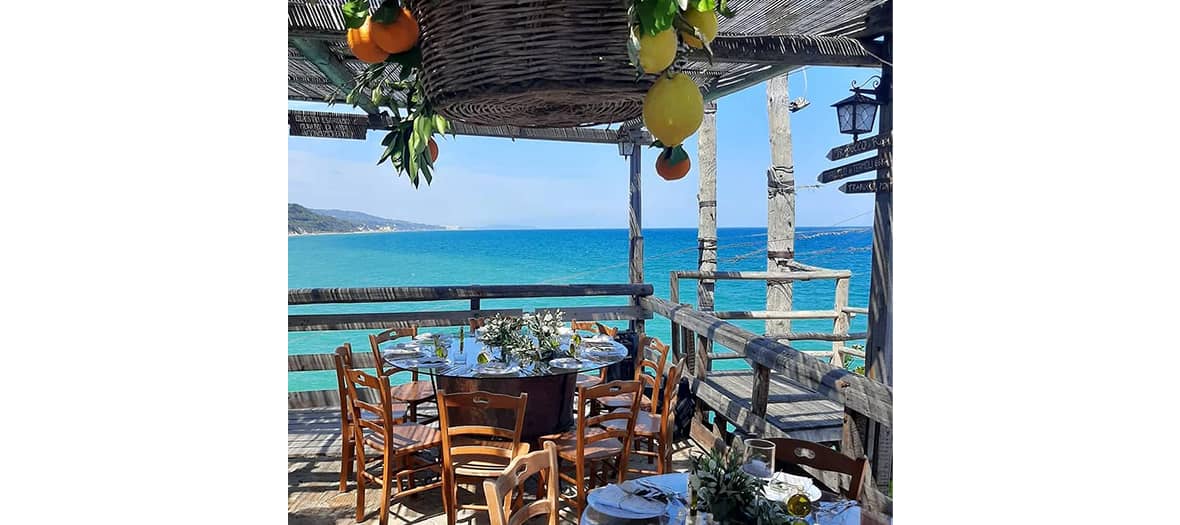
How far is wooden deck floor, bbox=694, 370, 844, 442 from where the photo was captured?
10.5 feet

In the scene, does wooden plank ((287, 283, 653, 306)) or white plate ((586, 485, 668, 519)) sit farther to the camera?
wooden plank ((287, 283, 653, 306))

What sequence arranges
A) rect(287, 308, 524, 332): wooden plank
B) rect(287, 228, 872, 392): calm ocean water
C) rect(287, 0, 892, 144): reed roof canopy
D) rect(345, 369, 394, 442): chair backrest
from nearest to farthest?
rect(287, 0, 892, 144): reed roof canopy < rect(345, 369, 394, 442): chair backrest < rect(287, 308, 524, 332): wooden plank < rect(287, 228, 872, 392): calm ocean water

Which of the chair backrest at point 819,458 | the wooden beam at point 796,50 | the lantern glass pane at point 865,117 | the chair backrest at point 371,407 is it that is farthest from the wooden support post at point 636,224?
the wooden beam at point 796,50

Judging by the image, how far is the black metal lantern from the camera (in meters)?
3.46

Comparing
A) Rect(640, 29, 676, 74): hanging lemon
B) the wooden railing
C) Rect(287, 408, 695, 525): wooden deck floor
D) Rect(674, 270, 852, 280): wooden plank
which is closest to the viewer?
Rect(640, 29, 676, 74): hanging lemon

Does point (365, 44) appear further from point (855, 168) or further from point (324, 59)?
point (855, 168)

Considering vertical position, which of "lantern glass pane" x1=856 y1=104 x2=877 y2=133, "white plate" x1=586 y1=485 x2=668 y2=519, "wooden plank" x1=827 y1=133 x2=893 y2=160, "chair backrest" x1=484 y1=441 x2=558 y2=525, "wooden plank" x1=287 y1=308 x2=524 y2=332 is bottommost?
"white plate" x1=586 y1=485 x2=668 y2=519

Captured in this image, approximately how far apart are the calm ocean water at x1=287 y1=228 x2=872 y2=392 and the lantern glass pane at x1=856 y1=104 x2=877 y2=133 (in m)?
23.0

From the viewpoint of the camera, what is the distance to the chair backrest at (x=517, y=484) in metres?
1.55

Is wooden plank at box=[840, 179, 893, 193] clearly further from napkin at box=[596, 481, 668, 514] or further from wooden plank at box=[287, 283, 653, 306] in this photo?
wooden plank at box=[287, 283, 653, 306]

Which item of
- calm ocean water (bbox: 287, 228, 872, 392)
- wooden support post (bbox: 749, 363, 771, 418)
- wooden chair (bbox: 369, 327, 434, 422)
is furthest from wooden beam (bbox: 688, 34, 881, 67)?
calm ocean water (bbox: 287, 228, 872, 392)

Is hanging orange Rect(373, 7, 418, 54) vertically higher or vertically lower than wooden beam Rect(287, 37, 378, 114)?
lower
